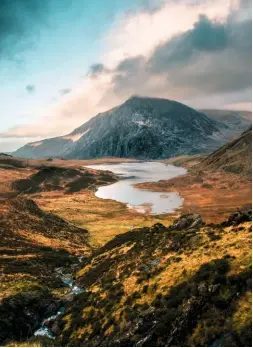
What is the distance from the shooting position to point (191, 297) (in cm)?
2892

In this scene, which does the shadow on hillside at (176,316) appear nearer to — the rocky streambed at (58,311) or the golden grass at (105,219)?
the rocky streambed at (58,311)

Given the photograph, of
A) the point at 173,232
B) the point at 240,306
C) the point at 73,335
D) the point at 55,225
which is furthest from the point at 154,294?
the point at 55,225

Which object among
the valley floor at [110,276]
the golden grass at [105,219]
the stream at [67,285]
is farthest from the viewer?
the golden grass at [105,219]

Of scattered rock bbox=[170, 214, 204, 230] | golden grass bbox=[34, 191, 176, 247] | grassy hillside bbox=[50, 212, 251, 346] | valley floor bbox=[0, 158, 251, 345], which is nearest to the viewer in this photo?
grassy hillside bbox=[50, 212, 251, 346]

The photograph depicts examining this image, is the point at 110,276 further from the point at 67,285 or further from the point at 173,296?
the point at 173,296

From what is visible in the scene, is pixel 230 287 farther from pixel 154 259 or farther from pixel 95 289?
pixel 95 289

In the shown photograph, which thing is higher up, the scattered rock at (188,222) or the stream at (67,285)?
the scattered rock at (188,222)

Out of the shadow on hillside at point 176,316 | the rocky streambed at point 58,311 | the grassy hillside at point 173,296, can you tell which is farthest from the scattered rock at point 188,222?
the shadow on hillside at point 176,316

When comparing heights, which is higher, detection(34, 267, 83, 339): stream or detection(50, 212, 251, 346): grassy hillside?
detection(50, 212, 251, 346): grassy hillside

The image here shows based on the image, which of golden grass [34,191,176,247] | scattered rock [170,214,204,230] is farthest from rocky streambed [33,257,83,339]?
golden grass [34,191,176,247]

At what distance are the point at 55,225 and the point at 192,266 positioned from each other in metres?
80.0

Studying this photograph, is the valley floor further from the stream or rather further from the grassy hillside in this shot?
the stream

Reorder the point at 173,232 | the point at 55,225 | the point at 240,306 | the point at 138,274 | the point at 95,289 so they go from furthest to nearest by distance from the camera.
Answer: the point at 55,225 < the point at 173,232 < the point at 95,289 < the point at 138,274 < the point at 240,306

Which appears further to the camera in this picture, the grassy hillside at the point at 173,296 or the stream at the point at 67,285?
the stream at the point at 67,285
